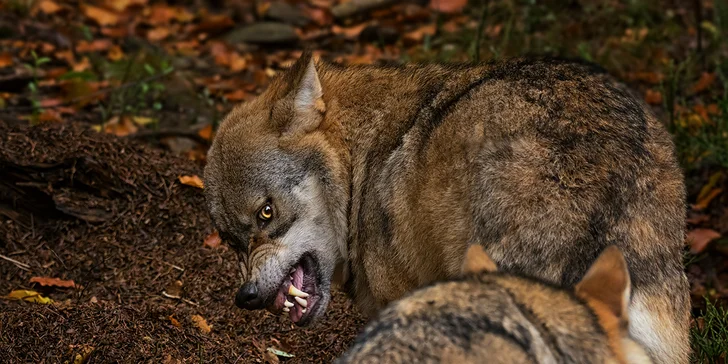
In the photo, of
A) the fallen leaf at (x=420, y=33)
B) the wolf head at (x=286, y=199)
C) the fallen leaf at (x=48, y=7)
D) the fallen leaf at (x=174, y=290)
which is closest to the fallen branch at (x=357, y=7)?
the fallen leaf at (x=420, y=33)

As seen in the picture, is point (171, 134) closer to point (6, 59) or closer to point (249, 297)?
point (6, 59)

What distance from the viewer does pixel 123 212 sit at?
6992 millimetres

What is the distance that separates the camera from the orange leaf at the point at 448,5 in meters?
12.2

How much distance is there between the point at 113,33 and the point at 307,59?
7462 mm

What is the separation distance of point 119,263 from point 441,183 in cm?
290

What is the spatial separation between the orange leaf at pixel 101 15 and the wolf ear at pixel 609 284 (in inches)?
412

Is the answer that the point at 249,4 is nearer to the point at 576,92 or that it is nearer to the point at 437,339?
the point at 576,92

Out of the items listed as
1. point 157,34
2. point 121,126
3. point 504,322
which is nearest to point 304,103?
point 504,322

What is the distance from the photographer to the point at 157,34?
12703mm

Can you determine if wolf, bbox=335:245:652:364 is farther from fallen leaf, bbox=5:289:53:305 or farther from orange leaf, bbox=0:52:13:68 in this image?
orange leaf, bbox=0:52:13:68

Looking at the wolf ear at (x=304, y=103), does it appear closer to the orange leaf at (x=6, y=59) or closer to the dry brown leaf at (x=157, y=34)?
the orange leaf at (x=6, y=59)

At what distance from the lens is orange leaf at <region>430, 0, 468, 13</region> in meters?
12.2

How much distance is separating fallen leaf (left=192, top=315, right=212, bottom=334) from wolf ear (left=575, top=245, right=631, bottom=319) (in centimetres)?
313

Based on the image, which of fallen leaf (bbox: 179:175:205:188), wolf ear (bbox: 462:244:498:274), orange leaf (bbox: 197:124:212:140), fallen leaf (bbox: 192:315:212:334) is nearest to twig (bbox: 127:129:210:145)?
orange leaf (bbox: 197:124:212:140)
